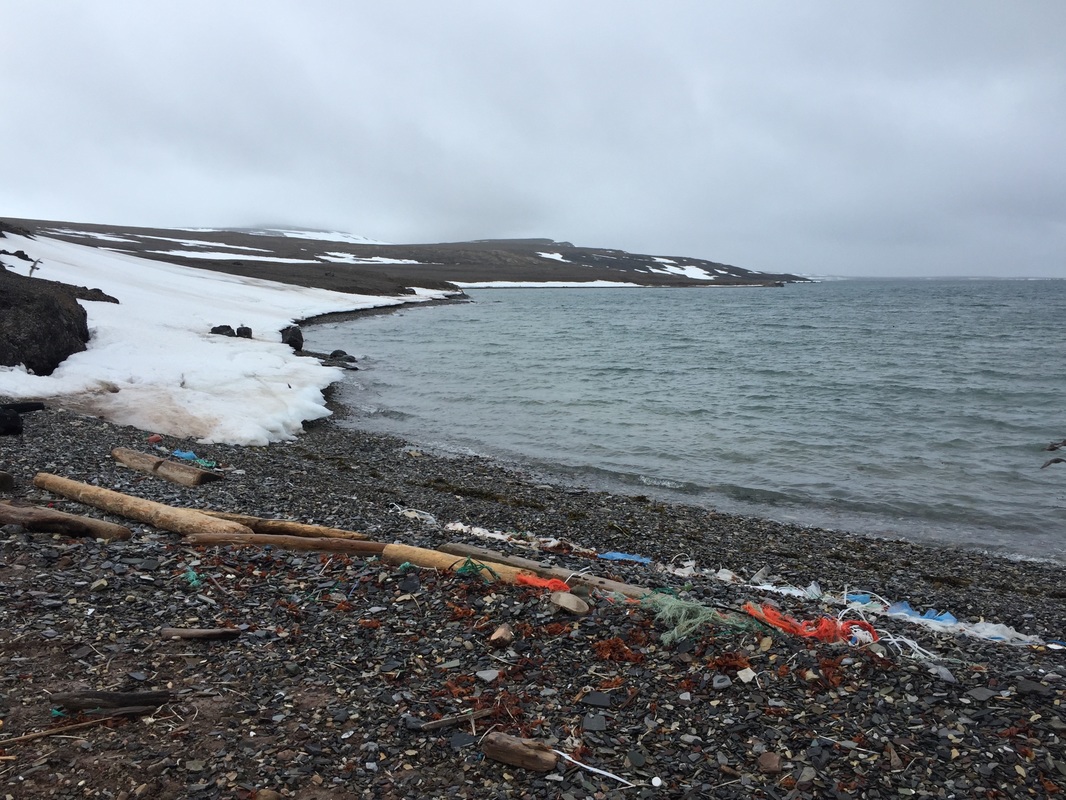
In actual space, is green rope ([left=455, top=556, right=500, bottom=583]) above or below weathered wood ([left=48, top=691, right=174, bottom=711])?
above

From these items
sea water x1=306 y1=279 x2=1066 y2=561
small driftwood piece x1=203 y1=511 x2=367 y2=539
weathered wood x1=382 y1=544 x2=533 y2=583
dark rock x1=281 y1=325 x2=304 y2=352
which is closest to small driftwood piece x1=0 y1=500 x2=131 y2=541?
small driftwood piece x1=203 y1=511 x2=367 y2=539

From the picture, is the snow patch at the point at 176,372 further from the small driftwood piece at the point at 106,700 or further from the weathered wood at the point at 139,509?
the small driftwood piece at the point at 106,700

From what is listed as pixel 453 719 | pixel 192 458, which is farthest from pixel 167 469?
pixel 453 719

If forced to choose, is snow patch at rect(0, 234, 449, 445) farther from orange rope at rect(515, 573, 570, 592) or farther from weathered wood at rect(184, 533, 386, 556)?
orange rope at rect(515, 573, 570, 592)

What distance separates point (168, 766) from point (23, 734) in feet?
3.19

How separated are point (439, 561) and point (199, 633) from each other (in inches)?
91.5

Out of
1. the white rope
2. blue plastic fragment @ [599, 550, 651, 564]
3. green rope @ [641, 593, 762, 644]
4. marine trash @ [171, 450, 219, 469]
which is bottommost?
blue plastic fragment @ [599, 550, 651, 564]

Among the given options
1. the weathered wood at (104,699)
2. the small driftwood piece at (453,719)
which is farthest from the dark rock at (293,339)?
the small driftwood piece at (453,719)

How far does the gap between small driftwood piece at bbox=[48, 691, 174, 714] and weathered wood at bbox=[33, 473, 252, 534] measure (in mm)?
3146

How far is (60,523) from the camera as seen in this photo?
714 centimetres

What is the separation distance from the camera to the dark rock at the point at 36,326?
622 inches

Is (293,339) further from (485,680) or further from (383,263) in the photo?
(383,263)

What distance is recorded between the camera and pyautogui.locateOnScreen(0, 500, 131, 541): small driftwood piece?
23.3ft

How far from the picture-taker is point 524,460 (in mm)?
15305
